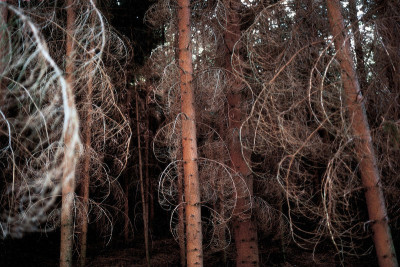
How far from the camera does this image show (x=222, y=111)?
26.1 ft

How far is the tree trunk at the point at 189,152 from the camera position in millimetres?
4816

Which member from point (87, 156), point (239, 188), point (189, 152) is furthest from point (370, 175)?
point (87, 156)

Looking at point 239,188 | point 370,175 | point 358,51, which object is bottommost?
point 370,175

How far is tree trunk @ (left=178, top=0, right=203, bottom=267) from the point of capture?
4816 mm

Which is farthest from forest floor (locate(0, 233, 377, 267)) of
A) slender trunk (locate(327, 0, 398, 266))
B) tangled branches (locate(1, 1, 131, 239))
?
slender trunk (locate(327, 0, 398, 266))

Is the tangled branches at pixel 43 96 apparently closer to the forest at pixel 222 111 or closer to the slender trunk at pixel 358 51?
the forest at pixel 222 111

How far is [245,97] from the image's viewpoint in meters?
8.40

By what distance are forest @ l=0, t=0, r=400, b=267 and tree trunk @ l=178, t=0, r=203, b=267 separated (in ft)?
0.08

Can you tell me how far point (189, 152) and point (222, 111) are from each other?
305cm

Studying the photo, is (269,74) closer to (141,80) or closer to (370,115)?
(370,115)

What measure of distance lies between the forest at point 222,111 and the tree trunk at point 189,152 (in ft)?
0.08

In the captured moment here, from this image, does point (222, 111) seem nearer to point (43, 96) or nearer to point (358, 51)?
point (358, 51)

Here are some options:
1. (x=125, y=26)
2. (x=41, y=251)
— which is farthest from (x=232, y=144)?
(x=41, y=251)

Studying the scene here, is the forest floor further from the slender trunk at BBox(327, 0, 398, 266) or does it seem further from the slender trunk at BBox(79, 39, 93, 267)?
the slender trunk at BBox(327, 0, 398, 266)
